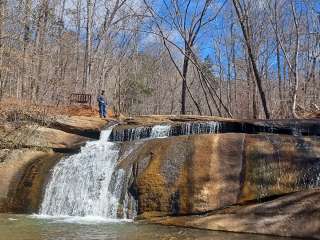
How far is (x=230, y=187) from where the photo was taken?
1202 cm

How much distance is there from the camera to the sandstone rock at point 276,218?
10.2 m

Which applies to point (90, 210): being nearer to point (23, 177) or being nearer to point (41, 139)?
point (23, 177)

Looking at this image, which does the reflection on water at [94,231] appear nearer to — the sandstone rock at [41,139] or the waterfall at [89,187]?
the waterfall at [89,187]

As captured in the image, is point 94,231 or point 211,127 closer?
point 94,231

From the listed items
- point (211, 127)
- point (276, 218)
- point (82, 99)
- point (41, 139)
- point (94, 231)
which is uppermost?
point (82, 99)

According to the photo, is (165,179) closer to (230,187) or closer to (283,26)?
(230,187)

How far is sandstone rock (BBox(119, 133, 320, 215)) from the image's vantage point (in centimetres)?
1185

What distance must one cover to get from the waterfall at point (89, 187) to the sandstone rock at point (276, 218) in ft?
8.30

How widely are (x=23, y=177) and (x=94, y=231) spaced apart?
18.9 feet

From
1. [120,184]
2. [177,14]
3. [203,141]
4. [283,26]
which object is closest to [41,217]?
[120,184]

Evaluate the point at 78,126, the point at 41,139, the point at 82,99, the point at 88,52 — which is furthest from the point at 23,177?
the point at 88,52

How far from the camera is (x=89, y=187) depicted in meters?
13.9

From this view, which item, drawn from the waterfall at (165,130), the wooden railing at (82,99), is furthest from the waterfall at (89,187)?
the wooden railing at (82,99)

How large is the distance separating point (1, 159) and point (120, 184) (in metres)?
5.18
